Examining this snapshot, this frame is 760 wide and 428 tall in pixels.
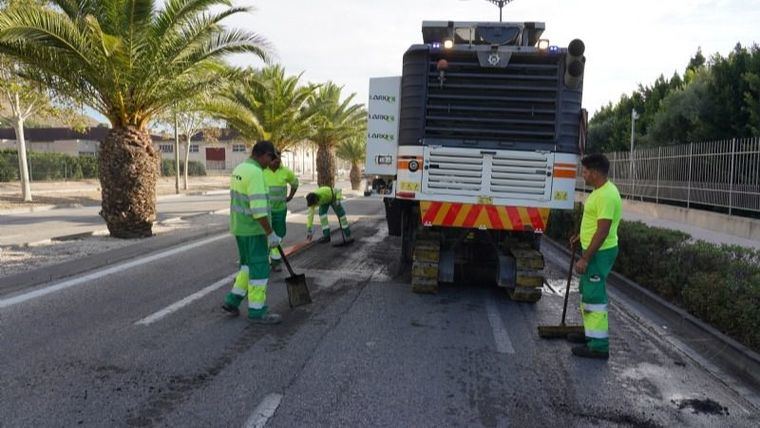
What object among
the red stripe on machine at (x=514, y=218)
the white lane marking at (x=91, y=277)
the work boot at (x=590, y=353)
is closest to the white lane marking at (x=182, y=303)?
the white lane marking at (x=91, y=277)

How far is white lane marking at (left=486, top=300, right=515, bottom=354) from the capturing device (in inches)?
206

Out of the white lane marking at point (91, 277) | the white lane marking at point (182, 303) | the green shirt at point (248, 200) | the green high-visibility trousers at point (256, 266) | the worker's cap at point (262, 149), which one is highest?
the worker's cap at point (262, 149)

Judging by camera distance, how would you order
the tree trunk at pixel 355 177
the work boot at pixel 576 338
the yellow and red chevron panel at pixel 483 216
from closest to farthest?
the work boot at pixel 576 338
the yellow and red chevron panel at pixel 483 216
the tree trunk at pixel 355 177

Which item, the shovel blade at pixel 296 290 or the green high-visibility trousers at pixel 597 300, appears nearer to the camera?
the green high-visibility trousers at pixel 597 300

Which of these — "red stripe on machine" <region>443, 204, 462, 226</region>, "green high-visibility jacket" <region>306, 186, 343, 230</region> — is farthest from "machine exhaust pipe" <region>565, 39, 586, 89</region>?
"green high-visibility jacket" <region>306, 186, 343, 230</region>

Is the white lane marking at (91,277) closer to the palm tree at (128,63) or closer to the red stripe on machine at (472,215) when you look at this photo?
the palm tree at (128,63)

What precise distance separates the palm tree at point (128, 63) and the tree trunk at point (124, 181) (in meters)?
0.02

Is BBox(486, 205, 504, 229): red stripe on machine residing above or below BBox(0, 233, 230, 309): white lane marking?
above

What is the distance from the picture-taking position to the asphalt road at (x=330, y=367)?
12.2 feet

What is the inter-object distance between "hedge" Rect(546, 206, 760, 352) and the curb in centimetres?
9

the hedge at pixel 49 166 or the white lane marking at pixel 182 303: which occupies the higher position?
the hedge at pixel 49 166

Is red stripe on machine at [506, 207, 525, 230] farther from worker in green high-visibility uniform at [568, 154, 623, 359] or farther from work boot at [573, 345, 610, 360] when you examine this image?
work boot at [573, 345, 610, 360]

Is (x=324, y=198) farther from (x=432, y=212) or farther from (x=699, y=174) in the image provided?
(x=699, y=174)

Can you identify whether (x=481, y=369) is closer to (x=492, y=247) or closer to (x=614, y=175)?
(x=492, y=247)
